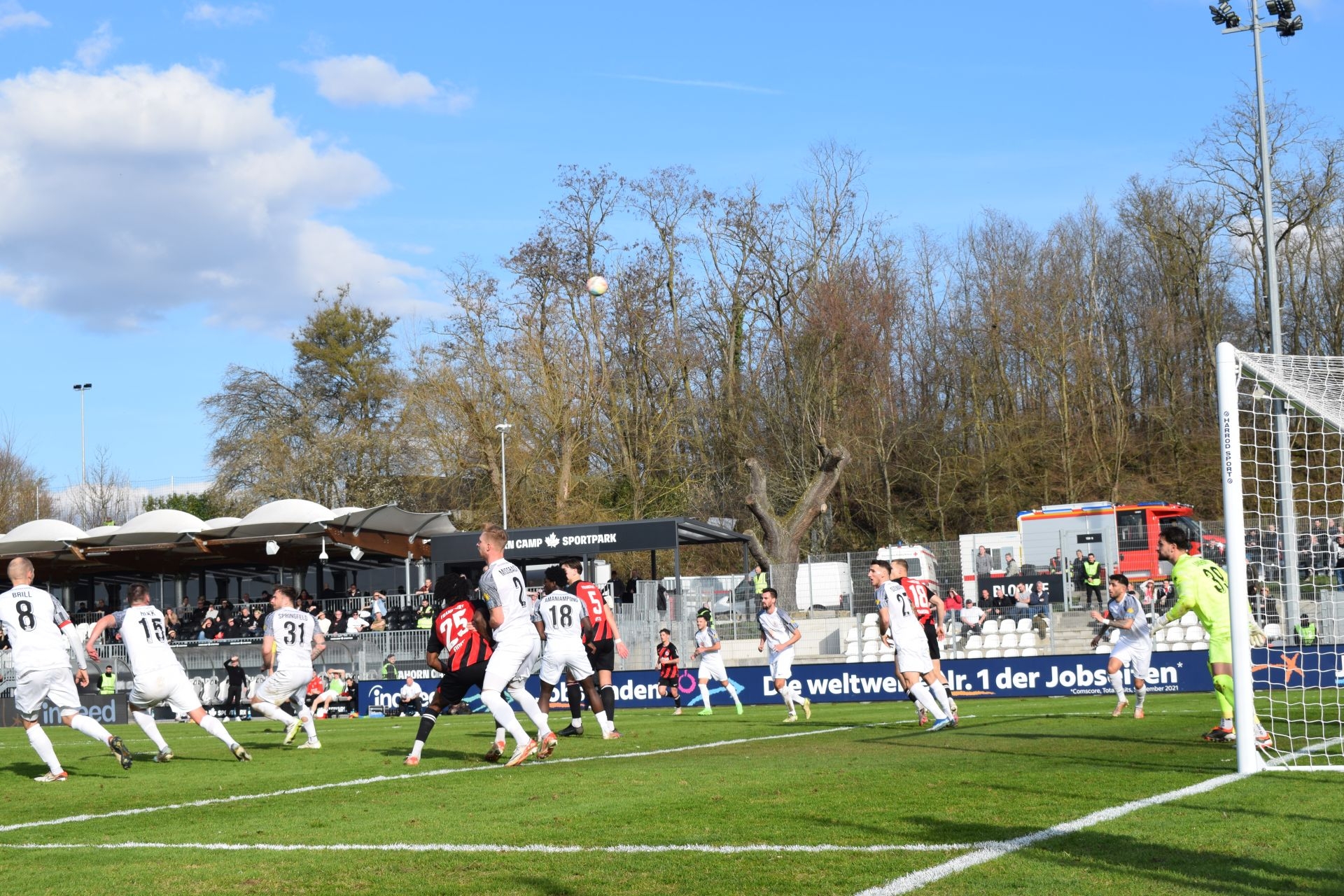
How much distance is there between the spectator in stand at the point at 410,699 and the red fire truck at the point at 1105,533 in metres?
20.4

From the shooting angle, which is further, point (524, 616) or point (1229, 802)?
point (524, 616)

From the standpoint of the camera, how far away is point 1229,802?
8.36 m

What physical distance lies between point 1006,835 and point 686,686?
20246mm

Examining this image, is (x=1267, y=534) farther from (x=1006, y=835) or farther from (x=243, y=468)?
(x=243, y=468)

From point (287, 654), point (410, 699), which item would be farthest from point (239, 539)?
point (287, 654)

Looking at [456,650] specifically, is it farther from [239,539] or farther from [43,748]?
[239,539]

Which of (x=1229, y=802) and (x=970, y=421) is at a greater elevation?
(x=970, y=421)

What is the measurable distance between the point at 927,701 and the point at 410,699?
16.2 m

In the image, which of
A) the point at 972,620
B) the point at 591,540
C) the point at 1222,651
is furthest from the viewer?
the point at 591,540

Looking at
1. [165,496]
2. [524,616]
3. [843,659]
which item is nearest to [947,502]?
[843,659]

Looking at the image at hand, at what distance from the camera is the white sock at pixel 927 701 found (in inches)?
605

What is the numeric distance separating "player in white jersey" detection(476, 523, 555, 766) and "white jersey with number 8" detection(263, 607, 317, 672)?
177 inches

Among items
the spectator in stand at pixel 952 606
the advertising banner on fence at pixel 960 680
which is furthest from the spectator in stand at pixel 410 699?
the spectator in stand at pixel 952 606

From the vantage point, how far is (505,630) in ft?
42.5
